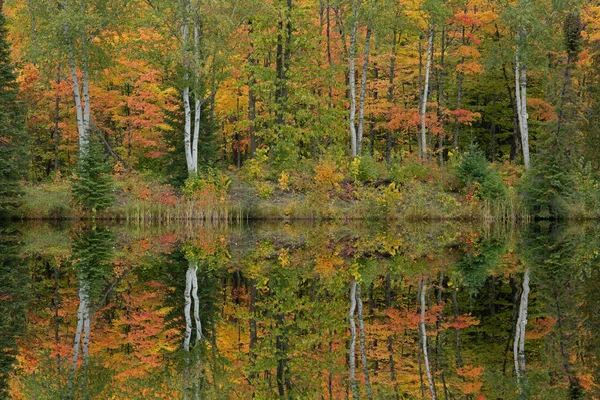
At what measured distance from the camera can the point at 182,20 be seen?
26953 mm

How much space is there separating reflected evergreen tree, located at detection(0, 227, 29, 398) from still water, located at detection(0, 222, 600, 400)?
4 centimetres

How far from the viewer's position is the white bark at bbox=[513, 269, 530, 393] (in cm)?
677

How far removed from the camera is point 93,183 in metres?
26.0

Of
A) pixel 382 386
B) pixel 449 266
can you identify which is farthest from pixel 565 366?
pixel 449 266

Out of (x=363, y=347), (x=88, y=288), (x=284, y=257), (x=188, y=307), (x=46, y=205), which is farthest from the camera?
(x=46, y=205)

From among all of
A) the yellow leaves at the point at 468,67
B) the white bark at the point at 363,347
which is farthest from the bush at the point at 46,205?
the white bark at the point at 363,347

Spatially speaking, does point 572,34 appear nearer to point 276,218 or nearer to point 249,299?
point 276,218

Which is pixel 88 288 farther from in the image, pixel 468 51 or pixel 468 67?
pixel 468 51

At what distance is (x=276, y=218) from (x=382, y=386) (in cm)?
2099

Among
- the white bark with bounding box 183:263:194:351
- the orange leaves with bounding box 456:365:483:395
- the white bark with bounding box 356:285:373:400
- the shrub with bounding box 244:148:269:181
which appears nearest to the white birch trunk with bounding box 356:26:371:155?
the shrub with bounding box 244:148:269:181

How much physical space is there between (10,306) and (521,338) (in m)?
6.88

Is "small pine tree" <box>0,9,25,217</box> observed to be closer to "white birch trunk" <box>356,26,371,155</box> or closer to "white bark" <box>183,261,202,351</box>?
"white bark" <box>183,261,202,351</box>

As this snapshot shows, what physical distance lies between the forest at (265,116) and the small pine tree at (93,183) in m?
0.05

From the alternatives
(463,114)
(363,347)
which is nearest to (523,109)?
(463,114)
